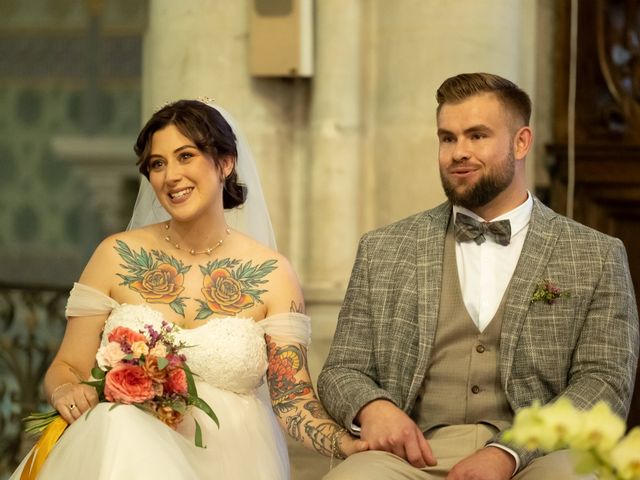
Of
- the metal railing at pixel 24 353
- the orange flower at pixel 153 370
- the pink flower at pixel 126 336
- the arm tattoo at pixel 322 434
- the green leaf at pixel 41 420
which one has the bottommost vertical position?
the metal railing at pixel 24 353

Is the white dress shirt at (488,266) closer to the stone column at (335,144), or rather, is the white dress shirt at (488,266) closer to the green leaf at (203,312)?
the green leaf at (203,312)

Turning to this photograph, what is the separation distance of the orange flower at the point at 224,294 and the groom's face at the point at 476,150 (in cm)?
74

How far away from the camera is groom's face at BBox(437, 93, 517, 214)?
4.03 meters

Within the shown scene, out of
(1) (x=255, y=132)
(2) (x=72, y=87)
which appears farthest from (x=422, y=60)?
(2) (x=72, y=87)

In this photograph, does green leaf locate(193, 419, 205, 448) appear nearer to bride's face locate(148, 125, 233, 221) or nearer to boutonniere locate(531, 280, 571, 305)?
bride's face locate(148, 125, 233, 221)

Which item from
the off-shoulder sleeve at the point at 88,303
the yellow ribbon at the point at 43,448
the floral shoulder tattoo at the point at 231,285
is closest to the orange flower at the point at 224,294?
the floral shoulder tattoo at the point at 231,285

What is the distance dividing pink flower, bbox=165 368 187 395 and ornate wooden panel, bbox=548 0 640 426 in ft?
9.23

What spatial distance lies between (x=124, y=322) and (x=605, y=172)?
2.74 m

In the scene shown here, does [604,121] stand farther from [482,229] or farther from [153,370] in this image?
[153,370]

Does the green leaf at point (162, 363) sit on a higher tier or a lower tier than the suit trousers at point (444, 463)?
higher

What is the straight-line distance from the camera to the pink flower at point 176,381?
12.5 ft

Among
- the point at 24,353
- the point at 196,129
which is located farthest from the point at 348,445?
the point at 24,353

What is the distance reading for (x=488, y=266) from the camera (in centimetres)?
406

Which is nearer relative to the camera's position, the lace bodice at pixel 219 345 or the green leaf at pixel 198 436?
the green leaf at pixel 198 436
